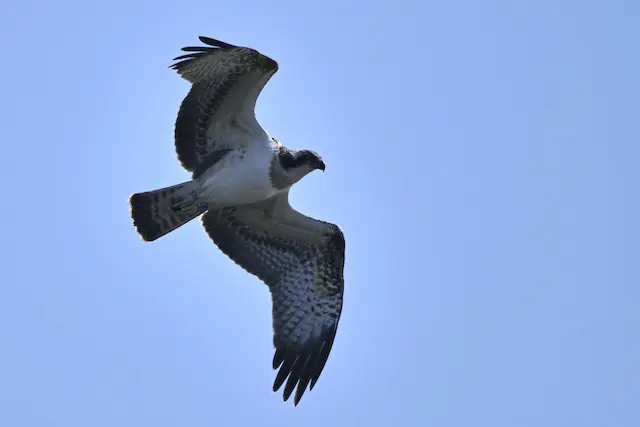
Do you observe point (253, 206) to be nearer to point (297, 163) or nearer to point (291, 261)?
point (291, 261)

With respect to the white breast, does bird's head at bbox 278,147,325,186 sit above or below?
above

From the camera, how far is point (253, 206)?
43.9ft

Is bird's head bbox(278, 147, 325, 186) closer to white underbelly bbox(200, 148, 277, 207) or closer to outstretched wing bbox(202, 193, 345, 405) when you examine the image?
white underbelly bbox(200, 148, 277, 207)

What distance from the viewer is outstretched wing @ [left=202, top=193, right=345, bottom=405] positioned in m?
13.2

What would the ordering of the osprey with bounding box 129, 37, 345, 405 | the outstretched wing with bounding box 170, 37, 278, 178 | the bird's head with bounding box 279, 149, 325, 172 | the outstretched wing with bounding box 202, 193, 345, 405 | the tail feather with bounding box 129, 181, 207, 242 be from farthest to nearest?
the outstretched wing with bounding box 202, 193, 345, 405 → the tail feather with bounding box 129, 181, 207, 242 → the bird's head with bounding box 279, 149, 325, 172 → the osprey with bounding box 129, 37, 345, 405 → the outstretched wing with bounding box 170, 37, 278, 178

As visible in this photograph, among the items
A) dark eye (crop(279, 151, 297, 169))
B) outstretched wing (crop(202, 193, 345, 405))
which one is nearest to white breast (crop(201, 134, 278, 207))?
dark eye (crop(279, 151, 297, 169))

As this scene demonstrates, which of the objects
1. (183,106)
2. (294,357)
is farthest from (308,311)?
(183,106)

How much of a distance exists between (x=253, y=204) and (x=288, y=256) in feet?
2.18

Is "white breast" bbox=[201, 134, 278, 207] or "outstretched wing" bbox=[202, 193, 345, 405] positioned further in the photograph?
"outstretched wing" bbox=[202, 193, 345, 405]

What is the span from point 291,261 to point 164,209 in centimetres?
154

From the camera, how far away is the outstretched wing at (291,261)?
43.4ft

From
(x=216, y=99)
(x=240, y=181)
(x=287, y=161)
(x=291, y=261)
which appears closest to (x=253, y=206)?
(x=291, y=261)

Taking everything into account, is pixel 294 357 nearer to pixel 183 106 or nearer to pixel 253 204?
pixel 253 204

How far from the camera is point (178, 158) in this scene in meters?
12.8
